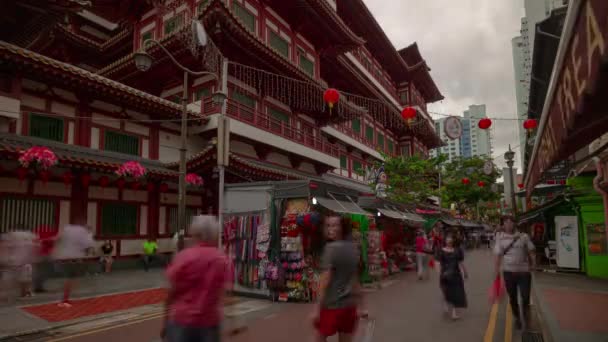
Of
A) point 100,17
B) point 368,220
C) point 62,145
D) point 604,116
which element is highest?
point 100,17

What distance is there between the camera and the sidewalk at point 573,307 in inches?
251

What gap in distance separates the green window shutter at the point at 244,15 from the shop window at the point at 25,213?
1177 cm

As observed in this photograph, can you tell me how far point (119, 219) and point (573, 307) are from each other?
15442 millimetres

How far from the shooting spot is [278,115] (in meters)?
22.9

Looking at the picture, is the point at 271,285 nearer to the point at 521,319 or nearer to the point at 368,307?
the point at 368,307

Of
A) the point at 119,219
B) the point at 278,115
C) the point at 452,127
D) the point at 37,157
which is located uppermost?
the point at 278,115

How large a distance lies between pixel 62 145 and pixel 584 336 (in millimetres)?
16078

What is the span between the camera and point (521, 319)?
23.4 feet

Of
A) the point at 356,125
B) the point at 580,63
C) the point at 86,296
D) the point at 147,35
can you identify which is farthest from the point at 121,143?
the point at 356,125

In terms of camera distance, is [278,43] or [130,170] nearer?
[130,170]

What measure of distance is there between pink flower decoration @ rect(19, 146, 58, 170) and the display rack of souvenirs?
17.8 ft

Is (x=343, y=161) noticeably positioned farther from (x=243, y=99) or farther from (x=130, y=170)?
(x=130, y=170)

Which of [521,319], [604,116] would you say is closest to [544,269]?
[521,319]

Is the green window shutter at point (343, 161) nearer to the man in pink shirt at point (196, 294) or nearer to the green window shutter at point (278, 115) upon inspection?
the green window shutter at point (278, 115)
